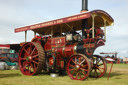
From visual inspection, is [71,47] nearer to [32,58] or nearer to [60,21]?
[60,21]

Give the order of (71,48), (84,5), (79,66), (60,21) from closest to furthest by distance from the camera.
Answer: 1. (79,66)
2. (71,48)
3. (60,21)
4. (84,5)

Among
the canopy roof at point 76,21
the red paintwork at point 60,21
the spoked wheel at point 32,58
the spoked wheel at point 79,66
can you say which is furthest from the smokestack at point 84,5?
the spoked wheel at point 32,58

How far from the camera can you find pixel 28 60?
868cm

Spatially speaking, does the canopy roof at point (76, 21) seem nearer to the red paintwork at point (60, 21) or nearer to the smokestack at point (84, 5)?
the red paintwork at point (60, 21)

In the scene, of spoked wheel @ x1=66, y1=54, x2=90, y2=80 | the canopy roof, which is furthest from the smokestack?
spoked wheel @ x1=66, y1=54, x2=90, y2=80

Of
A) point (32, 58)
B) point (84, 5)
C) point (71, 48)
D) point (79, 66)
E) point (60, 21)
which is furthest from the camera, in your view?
point (84, 5)

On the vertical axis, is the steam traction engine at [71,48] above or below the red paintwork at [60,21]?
below

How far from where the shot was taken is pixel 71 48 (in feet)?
25.3

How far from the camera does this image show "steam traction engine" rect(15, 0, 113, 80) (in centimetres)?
716

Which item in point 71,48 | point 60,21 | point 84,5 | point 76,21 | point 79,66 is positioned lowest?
point 79,66

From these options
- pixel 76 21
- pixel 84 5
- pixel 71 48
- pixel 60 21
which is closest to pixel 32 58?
pixel 71 48

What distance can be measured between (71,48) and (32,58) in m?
2.48

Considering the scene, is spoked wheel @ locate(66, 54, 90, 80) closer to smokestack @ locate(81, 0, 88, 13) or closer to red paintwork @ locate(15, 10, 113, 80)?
red paintwork @ locate(15, 10, 113, 80)

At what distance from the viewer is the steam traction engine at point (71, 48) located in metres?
7.16
